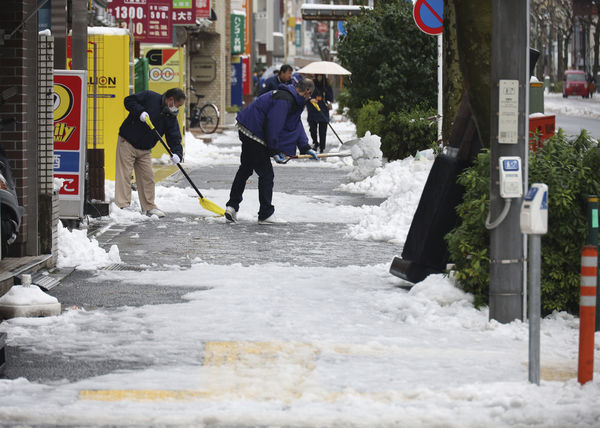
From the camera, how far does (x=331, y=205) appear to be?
15.6m

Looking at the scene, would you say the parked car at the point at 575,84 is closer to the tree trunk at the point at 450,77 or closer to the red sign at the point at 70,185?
the tree trunk at the point at 450,77

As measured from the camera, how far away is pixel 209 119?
35219 mm

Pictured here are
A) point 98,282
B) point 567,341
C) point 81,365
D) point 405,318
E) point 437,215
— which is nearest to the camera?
point 81,365

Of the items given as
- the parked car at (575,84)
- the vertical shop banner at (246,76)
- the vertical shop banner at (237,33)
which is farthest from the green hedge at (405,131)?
the parked car at (575,84)

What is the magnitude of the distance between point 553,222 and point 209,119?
28267 mm

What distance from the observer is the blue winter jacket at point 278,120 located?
1338cm

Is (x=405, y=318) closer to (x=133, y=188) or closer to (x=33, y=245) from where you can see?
(x=33, y=245)

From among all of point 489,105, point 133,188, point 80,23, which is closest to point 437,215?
point 489,105

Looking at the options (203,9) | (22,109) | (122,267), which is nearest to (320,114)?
(203,9)

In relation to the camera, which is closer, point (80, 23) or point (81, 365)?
point (81, 365)

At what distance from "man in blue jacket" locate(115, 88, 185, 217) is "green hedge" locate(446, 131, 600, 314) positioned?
6.70 meters

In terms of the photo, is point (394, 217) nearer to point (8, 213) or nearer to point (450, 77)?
point (450, 77)

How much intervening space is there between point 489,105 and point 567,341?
188 centimetres

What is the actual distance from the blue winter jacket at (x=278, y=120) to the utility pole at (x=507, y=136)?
6.34 metres
